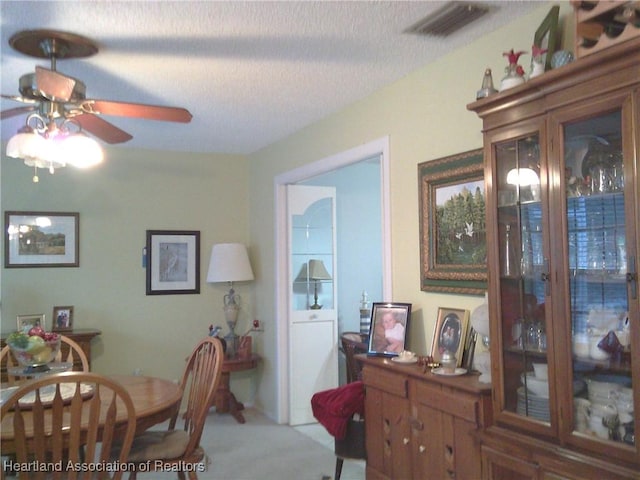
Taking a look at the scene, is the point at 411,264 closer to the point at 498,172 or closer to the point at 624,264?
the point at 498,172

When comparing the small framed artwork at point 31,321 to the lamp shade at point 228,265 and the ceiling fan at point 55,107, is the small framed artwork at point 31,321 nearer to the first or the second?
the lamp shade at point 228,265

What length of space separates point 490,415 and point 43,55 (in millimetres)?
2727

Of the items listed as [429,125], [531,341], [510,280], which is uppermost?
[429,125]

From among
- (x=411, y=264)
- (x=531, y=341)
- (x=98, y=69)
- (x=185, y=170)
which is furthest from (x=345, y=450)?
(x=185, y=170)

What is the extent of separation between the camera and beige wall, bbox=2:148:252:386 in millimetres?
4684

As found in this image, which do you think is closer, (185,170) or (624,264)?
(624,264)

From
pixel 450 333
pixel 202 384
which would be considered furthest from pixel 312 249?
pixel 450 333

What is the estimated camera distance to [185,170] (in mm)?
5289

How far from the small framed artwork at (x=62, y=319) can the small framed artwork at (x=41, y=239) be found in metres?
0.39

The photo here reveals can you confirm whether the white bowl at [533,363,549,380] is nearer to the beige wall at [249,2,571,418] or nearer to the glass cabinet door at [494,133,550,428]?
the glass cabinet door at [494,133,550,428]

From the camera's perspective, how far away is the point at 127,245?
16.5ft

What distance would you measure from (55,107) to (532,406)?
8.16 ft

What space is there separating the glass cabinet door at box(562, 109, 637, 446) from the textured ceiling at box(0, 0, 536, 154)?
861 millimetres

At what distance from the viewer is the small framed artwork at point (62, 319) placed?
4.62 metres
